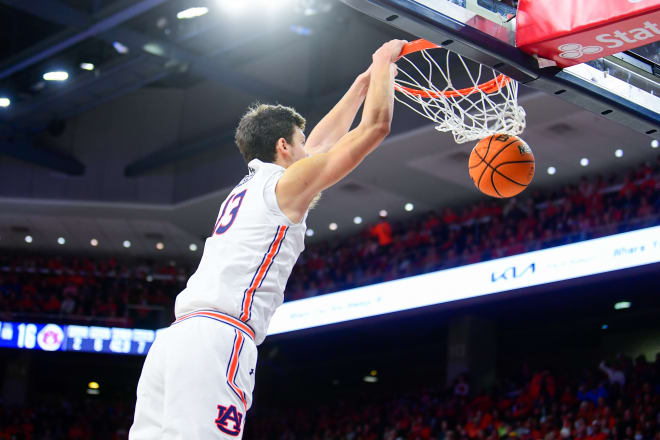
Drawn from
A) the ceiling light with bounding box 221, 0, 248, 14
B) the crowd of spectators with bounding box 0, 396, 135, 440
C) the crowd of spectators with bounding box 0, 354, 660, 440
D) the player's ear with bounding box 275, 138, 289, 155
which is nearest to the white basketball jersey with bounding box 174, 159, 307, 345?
the player's ear with bounding box 275, 138, 289, 155

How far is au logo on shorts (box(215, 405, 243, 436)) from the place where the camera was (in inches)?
Result: 115

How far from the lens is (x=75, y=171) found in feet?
74.1

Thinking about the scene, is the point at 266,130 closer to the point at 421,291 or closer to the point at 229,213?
Answer: the point at 229,213

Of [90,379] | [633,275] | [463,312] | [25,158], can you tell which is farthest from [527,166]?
[90,379]

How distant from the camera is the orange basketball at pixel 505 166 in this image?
17.5 feet

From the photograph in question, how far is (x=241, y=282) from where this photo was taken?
311cm

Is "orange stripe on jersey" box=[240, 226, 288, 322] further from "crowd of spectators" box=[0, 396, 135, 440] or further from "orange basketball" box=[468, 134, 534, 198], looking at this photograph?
"crowd of spectators" box=[0, 396, 135, 440]

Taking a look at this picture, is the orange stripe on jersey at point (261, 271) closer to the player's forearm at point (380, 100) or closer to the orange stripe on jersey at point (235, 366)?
the orange stripe on jersey at point (235, 366)

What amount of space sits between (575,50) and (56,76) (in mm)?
16600

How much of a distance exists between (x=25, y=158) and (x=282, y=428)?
904cm

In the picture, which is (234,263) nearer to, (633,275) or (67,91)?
(633,275)

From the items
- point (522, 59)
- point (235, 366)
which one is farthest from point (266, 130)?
point (522, 59)

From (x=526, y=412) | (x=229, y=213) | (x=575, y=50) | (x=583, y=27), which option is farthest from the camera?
(x=526, y=412)

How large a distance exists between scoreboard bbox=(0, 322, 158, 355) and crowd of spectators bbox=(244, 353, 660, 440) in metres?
4.63
